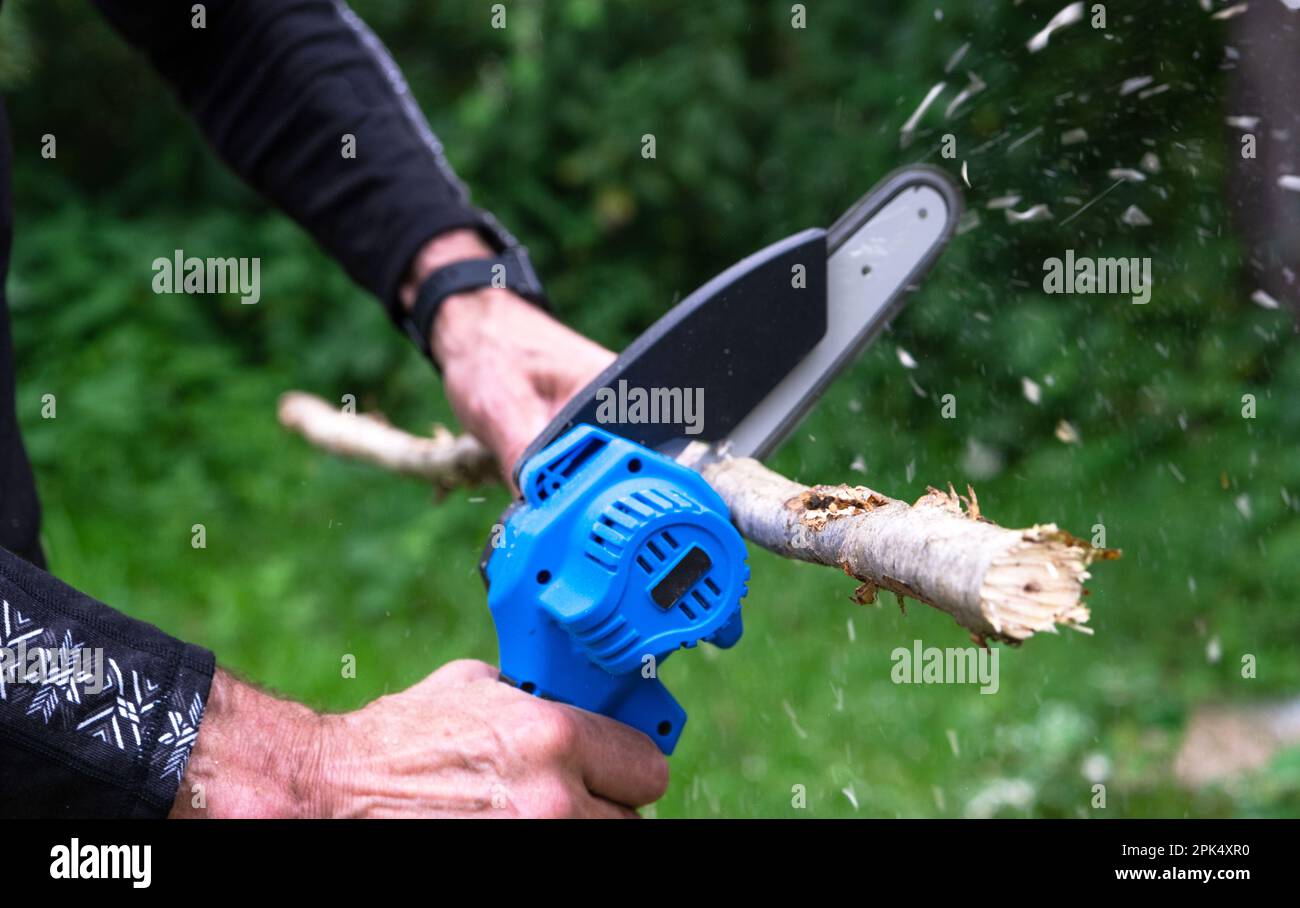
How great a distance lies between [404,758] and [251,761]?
0.14 meters

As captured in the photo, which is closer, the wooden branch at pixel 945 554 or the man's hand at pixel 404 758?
the wooden branch at pixel 945 554

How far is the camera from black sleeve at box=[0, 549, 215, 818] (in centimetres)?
107

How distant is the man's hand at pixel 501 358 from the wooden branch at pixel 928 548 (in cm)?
38

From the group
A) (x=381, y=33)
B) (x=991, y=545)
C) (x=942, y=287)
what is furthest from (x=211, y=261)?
(x=991, y=545)

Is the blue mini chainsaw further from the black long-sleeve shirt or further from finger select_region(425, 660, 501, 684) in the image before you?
the black long-sleeve shirt

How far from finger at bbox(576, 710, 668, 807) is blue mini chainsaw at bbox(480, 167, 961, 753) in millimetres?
26

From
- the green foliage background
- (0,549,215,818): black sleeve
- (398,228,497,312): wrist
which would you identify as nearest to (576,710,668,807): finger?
(0,549,215,818): black sleeve

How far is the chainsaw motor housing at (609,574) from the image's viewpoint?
121 centimetres

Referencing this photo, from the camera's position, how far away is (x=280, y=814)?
1.16 meters

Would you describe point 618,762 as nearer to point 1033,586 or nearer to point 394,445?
point 1033,586

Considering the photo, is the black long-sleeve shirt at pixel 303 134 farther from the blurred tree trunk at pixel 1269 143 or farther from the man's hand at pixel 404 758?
the blurred tree trunk at pixel 1269 143

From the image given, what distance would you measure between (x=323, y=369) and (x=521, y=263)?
2965 millimetres

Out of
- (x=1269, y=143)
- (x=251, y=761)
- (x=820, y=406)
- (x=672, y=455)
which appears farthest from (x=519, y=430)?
(x=1269, y=143)

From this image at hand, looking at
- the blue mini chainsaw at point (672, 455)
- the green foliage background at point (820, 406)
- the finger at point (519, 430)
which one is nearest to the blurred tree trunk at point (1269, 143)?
the green foliage background at point (820, 406)
